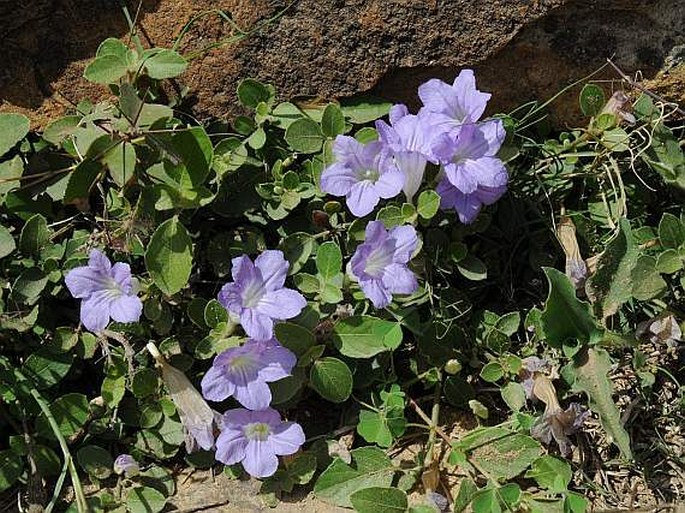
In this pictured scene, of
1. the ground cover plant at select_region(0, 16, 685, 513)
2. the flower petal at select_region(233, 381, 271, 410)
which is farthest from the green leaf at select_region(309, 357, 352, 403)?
the flower petal at select_region(233, 381, 271, 410)

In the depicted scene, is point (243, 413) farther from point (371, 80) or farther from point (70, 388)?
point (371, 80)

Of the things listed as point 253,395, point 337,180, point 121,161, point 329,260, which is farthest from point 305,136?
point 253,395

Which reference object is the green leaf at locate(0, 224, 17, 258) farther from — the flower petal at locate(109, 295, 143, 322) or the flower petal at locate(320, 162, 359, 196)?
the flower petal at locate(320, 162, 359, 196)

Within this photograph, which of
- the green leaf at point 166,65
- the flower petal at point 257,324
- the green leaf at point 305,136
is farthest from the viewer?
the green leaf at point 305,136

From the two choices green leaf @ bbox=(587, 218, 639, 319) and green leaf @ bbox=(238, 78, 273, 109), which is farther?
green leaf @ bbox=(238, 78, 273, 109)

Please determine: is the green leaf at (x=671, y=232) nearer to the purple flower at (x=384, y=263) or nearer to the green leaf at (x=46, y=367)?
the purple flower at (x=384, y=263)

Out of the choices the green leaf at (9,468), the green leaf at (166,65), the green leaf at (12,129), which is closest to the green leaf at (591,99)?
the green leaf at (166,65)
